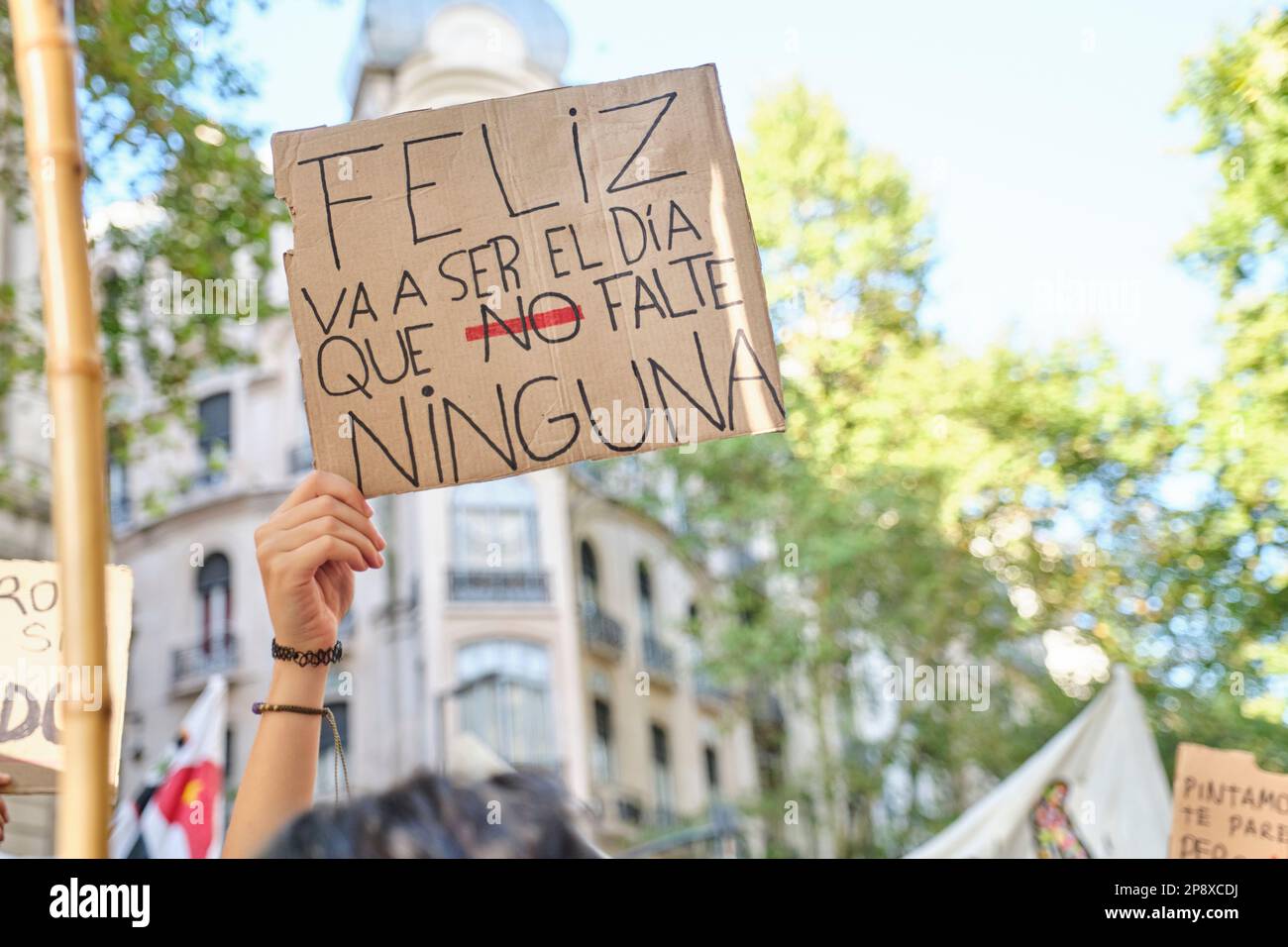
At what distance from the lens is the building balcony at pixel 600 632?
24359 mm

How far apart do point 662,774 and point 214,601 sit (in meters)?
8.18

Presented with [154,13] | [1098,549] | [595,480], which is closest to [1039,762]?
[154,13]

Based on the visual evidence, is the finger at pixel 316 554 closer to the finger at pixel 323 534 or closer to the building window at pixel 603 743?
the finger at pixel 323 534

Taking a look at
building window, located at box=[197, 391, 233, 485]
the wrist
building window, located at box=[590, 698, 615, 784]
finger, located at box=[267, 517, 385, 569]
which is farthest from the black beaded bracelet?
building window, located at box=[197, 391, 233, 485]

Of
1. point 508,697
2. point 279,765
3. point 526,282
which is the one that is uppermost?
point 508,697

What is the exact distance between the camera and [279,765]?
1.90 metres

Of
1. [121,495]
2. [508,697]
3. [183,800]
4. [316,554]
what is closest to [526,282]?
[316,554]

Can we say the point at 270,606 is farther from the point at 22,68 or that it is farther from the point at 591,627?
the point at 591,627

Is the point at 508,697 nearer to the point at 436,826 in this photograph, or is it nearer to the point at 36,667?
the point at 36,667

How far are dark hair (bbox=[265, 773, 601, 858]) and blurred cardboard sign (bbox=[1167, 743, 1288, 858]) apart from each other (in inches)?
142

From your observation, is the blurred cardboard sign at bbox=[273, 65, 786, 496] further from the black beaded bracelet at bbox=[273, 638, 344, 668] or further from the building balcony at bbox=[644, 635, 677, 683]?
the building balcony at bbox=[644, 635, 677, 683]

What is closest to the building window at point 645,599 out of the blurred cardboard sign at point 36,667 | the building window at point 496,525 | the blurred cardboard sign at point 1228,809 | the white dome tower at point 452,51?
the building window at point 496,525

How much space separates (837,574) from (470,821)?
58.8 ft

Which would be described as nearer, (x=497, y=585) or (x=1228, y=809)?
(x=1228, y=809)
